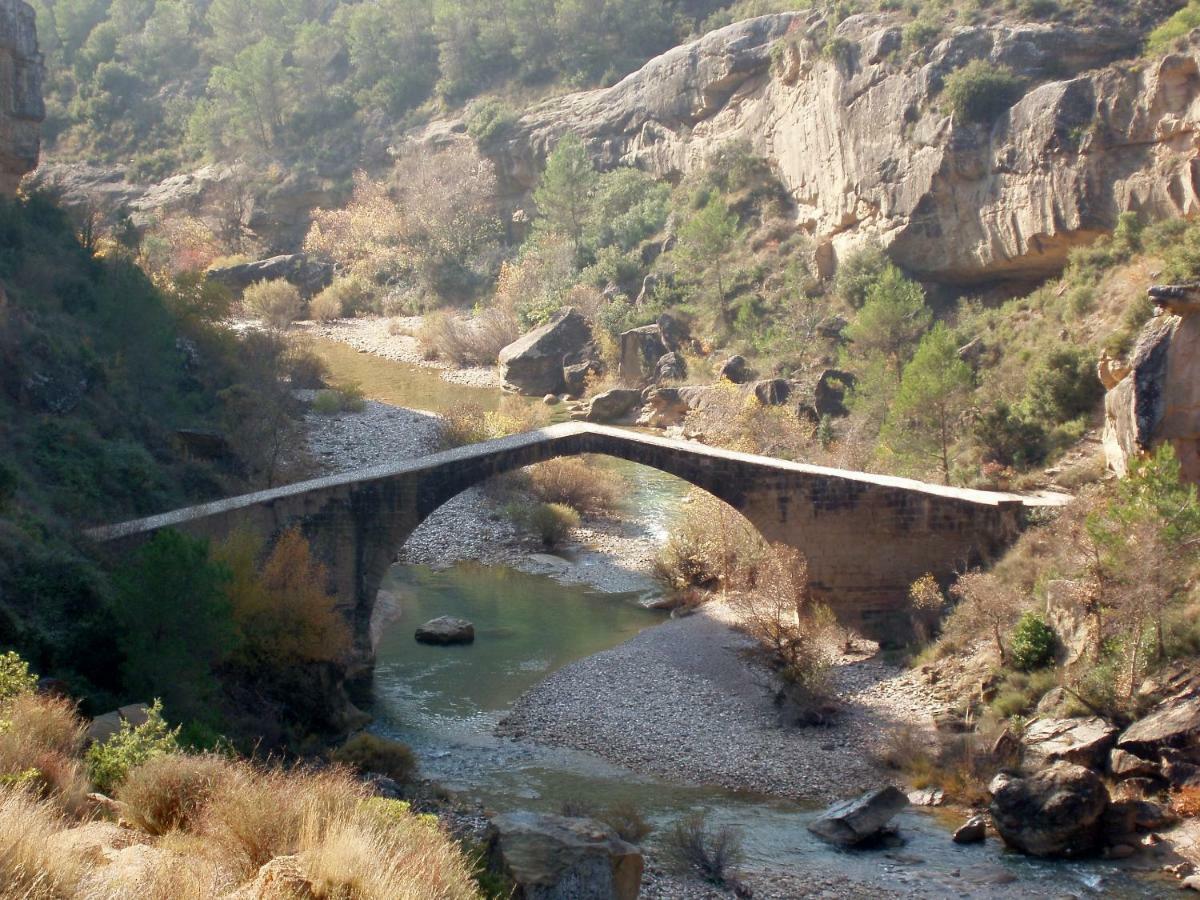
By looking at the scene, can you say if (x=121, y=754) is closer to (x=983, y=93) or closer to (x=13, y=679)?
(x=13, y=679)

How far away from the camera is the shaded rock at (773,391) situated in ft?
129

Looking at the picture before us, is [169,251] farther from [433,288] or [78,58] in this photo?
[78,58]

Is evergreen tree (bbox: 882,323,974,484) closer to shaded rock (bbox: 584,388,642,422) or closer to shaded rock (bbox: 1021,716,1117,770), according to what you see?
shaded rock (bbox: 1021,716,1117,770)

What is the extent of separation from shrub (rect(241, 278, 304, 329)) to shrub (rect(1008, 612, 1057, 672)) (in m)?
43.1

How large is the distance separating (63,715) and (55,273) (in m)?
23.6

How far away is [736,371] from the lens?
43.8 metres

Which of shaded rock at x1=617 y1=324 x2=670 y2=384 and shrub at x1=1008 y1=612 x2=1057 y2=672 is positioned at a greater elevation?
shaded rock at x1=617 y1=324 x2=670 y2=384

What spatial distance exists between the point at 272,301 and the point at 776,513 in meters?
40.0

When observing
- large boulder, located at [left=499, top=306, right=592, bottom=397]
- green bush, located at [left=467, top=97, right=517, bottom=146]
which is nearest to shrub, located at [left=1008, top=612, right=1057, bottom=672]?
large boulder, located at [left=499, top=306, right=592, bottom=397]

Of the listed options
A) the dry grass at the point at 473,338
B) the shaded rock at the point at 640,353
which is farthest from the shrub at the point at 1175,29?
the dry grass at the point at 473,338

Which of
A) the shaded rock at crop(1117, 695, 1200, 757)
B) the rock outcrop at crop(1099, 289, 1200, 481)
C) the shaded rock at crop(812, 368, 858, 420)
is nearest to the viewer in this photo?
the shaded rock at crop(1117, 695, 1200, 757)

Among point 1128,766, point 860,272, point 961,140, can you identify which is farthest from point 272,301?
point 1128,766

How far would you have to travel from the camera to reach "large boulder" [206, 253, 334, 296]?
204ft

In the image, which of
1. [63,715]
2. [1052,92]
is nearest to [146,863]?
[63,715]
